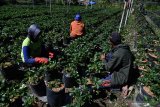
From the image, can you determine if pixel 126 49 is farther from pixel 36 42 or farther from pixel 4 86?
pixel 4 86

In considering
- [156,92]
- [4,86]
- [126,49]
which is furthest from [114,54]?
[4,86]

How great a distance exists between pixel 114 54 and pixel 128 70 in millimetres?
520

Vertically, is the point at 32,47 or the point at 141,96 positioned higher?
the point at 32,47

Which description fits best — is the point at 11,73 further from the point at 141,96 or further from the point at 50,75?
the point at 141,96

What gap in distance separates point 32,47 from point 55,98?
5.92ft

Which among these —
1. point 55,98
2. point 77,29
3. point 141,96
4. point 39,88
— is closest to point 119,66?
point 141,96

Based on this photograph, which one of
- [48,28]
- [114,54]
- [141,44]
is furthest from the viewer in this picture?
[48,28]

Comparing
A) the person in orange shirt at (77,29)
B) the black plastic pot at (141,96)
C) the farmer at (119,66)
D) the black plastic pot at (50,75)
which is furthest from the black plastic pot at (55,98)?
the person in orange shirt at (77,29)

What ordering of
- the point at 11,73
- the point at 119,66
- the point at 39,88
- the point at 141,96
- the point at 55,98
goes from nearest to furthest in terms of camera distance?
the point at 55,98 < the point at 141,96 < the point at 39,88 < the point at 119,66 < the point at 11,73

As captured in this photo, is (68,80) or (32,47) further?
(32,47)

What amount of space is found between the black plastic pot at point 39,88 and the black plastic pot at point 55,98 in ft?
1.45

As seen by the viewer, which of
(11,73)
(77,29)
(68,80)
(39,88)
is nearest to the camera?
(39,88)

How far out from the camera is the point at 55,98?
514 centimetres

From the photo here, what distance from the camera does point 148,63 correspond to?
24.7 ft
